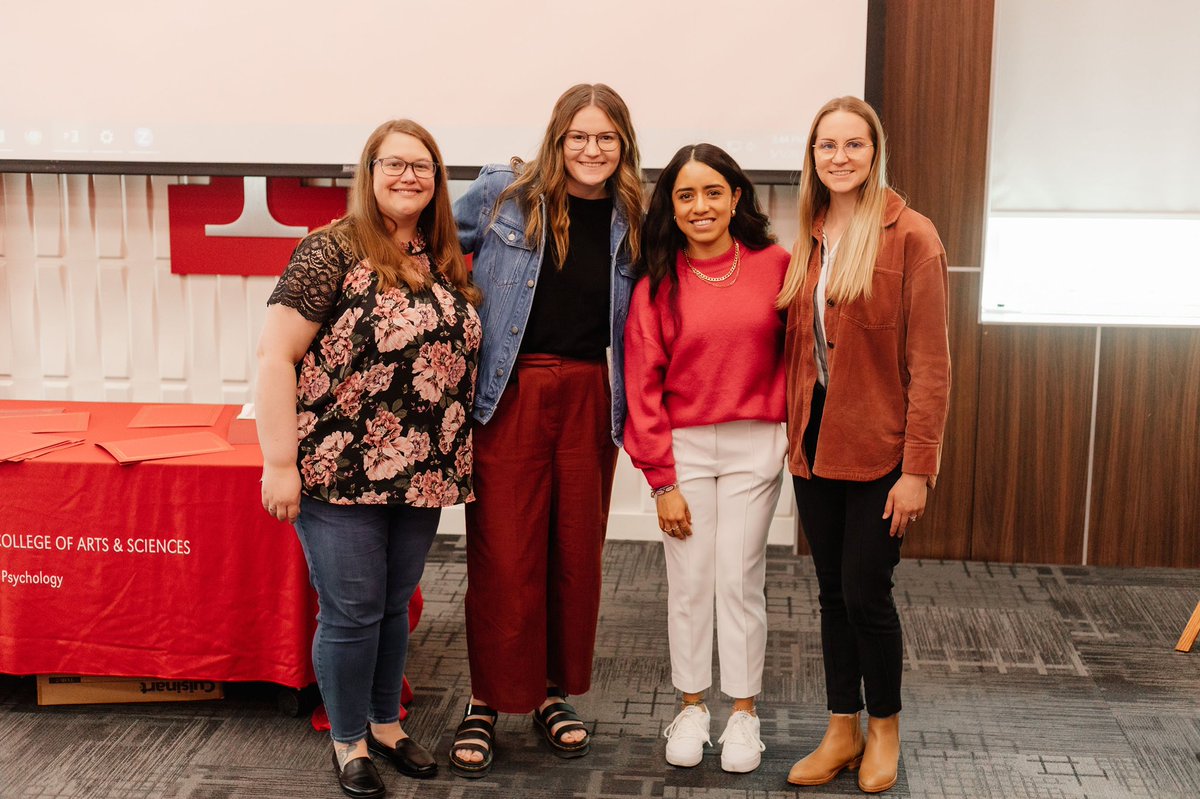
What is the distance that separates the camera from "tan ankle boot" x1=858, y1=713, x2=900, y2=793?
228 centimetres

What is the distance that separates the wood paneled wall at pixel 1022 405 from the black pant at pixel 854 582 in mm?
1620

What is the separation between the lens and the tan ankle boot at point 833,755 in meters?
2.31

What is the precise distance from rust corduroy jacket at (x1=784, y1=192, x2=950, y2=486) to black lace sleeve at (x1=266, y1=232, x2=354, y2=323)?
907mm

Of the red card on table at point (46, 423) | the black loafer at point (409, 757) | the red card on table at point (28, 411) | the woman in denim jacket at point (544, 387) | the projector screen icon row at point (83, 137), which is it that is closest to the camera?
the woman in denim jacket at point (544, 387)

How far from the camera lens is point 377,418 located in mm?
2086

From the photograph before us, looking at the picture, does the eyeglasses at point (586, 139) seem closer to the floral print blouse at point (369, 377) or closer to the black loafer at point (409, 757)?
the floral print blouse at point (369, 377)

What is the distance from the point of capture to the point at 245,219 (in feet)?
12.4

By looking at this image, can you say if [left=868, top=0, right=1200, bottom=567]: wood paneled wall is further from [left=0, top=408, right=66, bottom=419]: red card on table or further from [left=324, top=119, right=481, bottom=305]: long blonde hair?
[left=0, top=408, right=66, bottom=419]: red card on table

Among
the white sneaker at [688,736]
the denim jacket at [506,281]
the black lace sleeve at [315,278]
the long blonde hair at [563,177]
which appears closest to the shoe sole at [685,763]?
the white sneaker at [688,736]

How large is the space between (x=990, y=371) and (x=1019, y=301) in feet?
0.85

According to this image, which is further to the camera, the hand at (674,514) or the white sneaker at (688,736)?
the white sneaker at (688,736)

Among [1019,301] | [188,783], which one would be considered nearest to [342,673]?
[188,783]

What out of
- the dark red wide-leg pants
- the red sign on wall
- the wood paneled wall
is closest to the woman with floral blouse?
the dark red wide-leg pants

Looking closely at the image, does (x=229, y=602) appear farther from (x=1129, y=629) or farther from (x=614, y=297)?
(x=1129, y=629)
